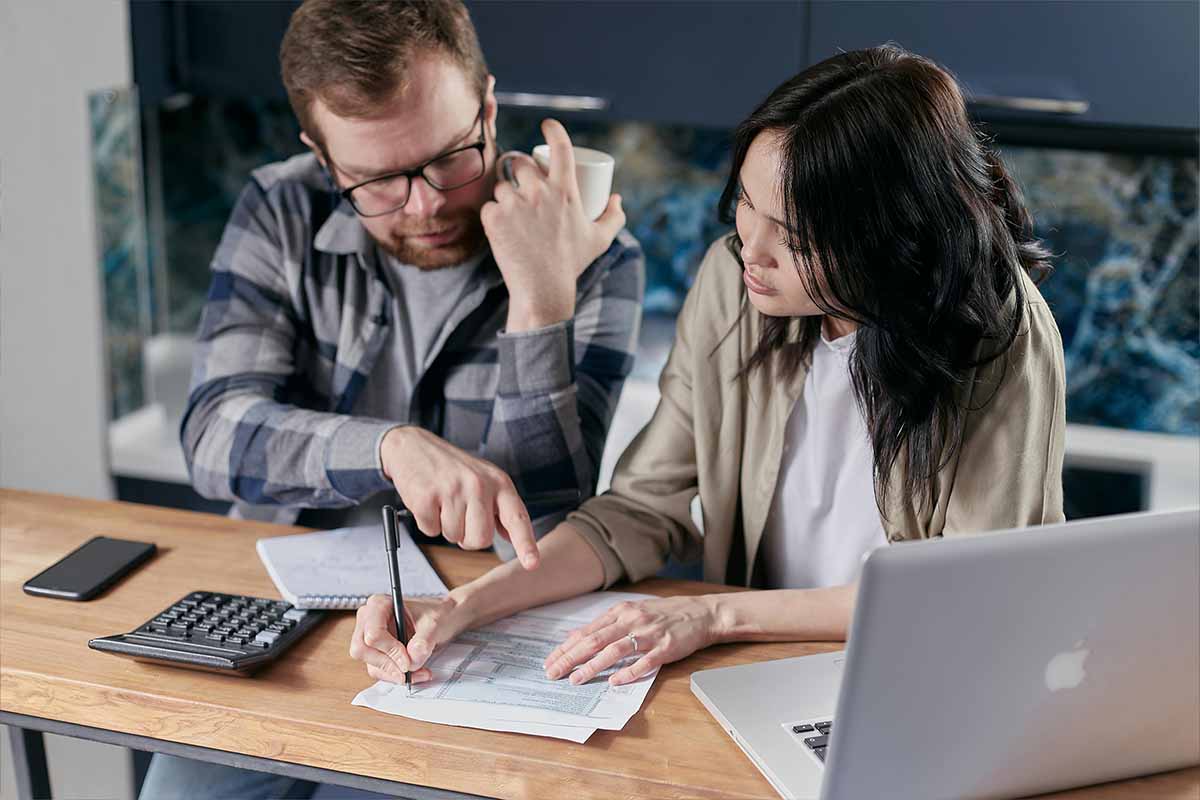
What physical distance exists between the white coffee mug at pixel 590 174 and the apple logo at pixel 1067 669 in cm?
90

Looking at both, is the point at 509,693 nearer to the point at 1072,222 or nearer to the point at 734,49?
the point at 734,49

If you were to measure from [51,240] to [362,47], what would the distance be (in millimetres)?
1023

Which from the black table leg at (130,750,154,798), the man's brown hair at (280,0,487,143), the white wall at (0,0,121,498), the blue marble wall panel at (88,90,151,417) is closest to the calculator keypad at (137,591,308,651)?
the man's brown hair at (280,0,487,143)

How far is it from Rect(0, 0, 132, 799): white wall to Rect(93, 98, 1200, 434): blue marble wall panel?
0.52 m

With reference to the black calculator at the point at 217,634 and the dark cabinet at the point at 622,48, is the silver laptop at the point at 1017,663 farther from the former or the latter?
the dark cabinet at the point at 622,48

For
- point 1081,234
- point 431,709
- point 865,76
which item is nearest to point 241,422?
point 431,709

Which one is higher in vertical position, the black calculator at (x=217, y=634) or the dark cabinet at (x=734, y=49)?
the dark cabinet at (x=734, y=49)

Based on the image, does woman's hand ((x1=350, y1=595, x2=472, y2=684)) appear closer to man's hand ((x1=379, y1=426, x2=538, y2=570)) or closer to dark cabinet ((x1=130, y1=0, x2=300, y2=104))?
man's hand ((x1=379, y1=426, x2=538, y2=570))

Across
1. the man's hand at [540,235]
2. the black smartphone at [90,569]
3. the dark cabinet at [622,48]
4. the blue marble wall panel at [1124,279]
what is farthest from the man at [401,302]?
the blue marble wall panel at [1124,279]

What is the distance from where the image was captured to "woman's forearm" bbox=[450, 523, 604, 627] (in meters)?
1.21

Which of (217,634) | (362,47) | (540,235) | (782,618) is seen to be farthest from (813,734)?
(362,47)

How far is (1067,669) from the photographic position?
0.87 meters

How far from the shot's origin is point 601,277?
5.35ft

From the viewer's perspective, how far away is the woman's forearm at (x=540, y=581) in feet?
3.96
